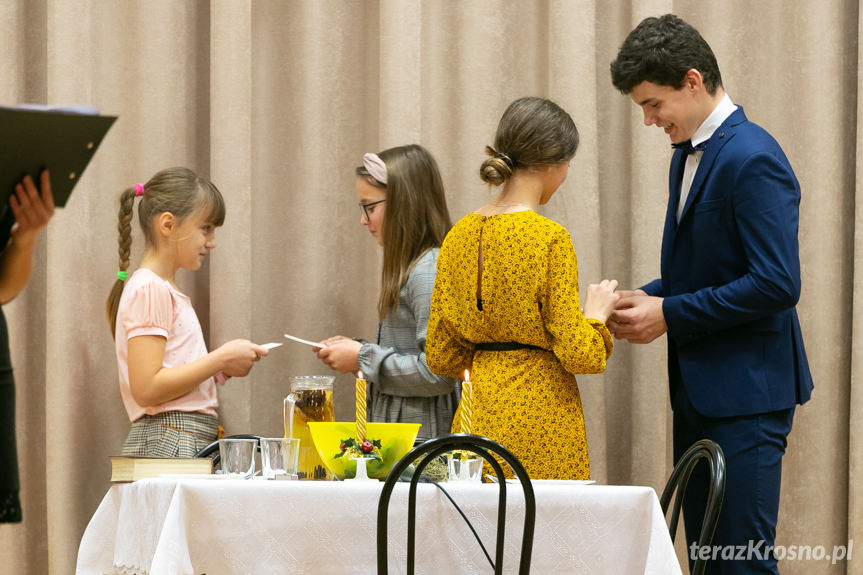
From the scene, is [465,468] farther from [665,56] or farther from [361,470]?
[665,56]

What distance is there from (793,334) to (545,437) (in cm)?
68

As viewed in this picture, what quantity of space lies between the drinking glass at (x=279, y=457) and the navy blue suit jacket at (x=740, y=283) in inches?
39.3

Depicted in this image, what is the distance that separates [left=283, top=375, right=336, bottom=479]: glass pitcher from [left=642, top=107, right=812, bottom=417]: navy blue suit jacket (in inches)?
34.5

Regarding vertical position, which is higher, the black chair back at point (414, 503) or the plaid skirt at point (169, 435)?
the black chair back at point (414, 503)

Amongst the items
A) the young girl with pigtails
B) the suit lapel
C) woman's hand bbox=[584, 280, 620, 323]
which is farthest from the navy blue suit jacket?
the young girl with pigtails

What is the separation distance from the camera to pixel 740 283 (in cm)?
229

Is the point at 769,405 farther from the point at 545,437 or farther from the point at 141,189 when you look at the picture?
the point at 141,189

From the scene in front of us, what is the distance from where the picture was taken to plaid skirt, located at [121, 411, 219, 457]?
2734mm

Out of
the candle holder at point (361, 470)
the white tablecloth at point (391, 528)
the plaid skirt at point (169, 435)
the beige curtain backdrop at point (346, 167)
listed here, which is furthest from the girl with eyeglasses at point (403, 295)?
the white tablecloth at point (391, 528)

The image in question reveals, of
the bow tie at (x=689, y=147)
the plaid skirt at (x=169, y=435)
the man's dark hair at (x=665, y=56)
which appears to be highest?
the man's dark hair at (x=665, y=56)

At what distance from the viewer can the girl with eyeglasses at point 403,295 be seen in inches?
109

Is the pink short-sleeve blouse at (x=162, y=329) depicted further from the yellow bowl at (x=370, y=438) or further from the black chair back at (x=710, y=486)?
the black chair back at (x=710, y=486)

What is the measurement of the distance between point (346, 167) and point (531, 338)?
1.29 metres

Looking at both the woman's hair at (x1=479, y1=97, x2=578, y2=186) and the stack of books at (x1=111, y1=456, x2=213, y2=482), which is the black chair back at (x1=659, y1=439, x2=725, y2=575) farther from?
the stack of books at (x1=111, y1=456, x2=213, y2=482)
